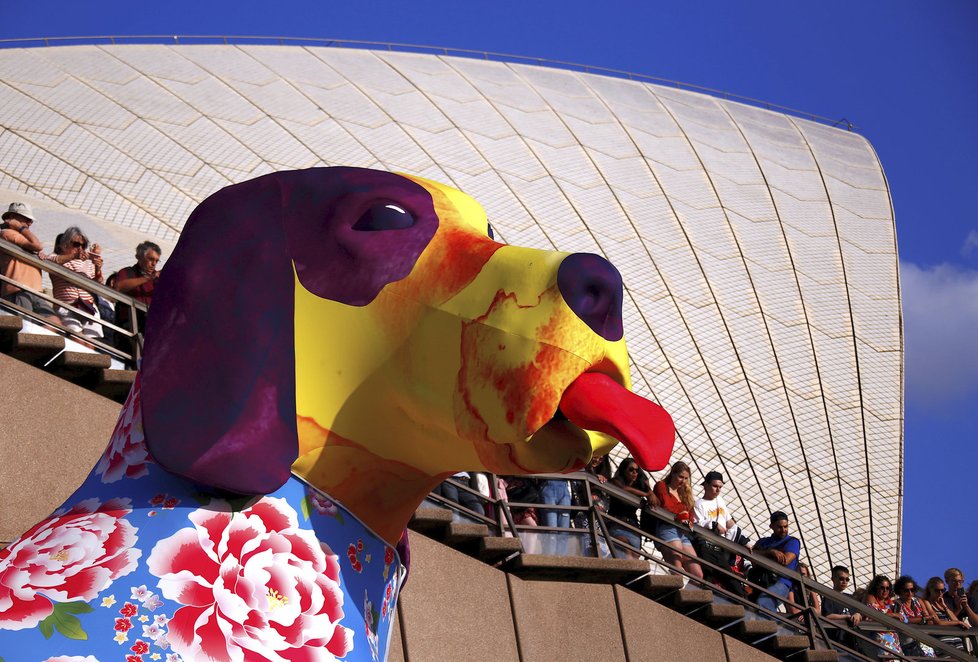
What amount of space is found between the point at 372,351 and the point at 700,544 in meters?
7.05

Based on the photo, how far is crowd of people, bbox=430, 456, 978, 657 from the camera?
8711 millimetres

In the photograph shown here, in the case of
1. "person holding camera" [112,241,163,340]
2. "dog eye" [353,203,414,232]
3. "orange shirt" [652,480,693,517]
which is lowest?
"person holding camera" [112,241,163,340]

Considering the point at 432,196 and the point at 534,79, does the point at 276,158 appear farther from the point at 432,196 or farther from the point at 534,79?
the point at 432,196

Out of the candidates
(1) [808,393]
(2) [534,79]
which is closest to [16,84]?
(2) [534,79]

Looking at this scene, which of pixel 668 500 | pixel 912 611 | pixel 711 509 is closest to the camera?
pixel 668 500

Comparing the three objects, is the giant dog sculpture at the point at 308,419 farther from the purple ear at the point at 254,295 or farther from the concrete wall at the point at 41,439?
the concrete wall at the point at 41,439

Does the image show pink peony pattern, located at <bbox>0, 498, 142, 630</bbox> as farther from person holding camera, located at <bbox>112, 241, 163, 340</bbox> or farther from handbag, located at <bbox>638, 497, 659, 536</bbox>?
handbag, located at <bbox>638, 497, 659, 536</bbox>

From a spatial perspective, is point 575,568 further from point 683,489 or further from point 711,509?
point 711,509

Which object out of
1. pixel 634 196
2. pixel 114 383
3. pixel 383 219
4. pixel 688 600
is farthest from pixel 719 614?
pixel 634 196

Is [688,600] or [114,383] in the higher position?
[688,600]

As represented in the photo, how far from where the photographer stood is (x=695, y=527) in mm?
9117

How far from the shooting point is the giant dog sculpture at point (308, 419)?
2688 mm

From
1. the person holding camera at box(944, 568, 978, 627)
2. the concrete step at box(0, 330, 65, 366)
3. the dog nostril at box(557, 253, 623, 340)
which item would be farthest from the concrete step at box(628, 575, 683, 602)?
the dog nostril at box(557, 253, 623, 340)

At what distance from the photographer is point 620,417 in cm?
270
